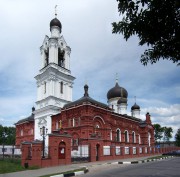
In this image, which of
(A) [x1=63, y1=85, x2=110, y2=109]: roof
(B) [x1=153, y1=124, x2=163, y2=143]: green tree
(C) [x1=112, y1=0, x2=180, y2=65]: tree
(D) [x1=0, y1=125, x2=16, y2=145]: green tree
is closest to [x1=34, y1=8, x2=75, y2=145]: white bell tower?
(A) [x1=63, y1=85, x2=110, y2=109]: roof

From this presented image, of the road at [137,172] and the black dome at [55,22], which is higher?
the black dome at [55,22]

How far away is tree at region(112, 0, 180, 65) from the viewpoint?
5219 millimetres

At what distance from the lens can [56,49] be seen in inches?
1718

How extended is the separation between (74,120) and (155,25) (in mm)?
31153

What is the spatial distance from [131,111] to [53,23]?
90.4 feet

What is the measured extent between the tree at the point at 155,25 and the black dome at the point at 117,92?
166 feet

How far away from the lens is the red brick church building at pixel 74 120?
30984 millimetres

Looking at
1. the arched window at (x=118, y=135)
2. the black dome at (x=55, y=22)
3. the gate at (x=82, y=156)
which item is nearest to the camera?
the gate at (x=82, y=156)

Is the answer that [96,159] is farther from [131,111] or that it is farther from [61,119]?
[131,111]

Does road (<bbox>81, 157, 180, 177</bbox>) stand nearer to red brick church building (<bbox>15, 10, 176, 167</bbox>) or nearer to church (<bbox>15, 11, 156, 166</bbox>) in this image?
red brick church building (<bbox>15, 10, 176, 167</bbox>)

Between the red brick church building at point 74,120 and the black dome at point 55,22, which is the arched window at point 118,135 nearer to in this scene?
the red brick church building at point 74,120

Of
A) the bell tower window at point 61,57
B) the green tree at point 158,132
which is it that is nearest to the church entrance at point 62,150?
the bell tower window at point 61,57

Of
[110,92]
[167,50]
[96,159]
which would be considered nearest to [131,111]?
[110,92]

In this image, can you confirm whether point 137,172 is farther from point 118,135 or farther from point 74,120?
point 118,135
